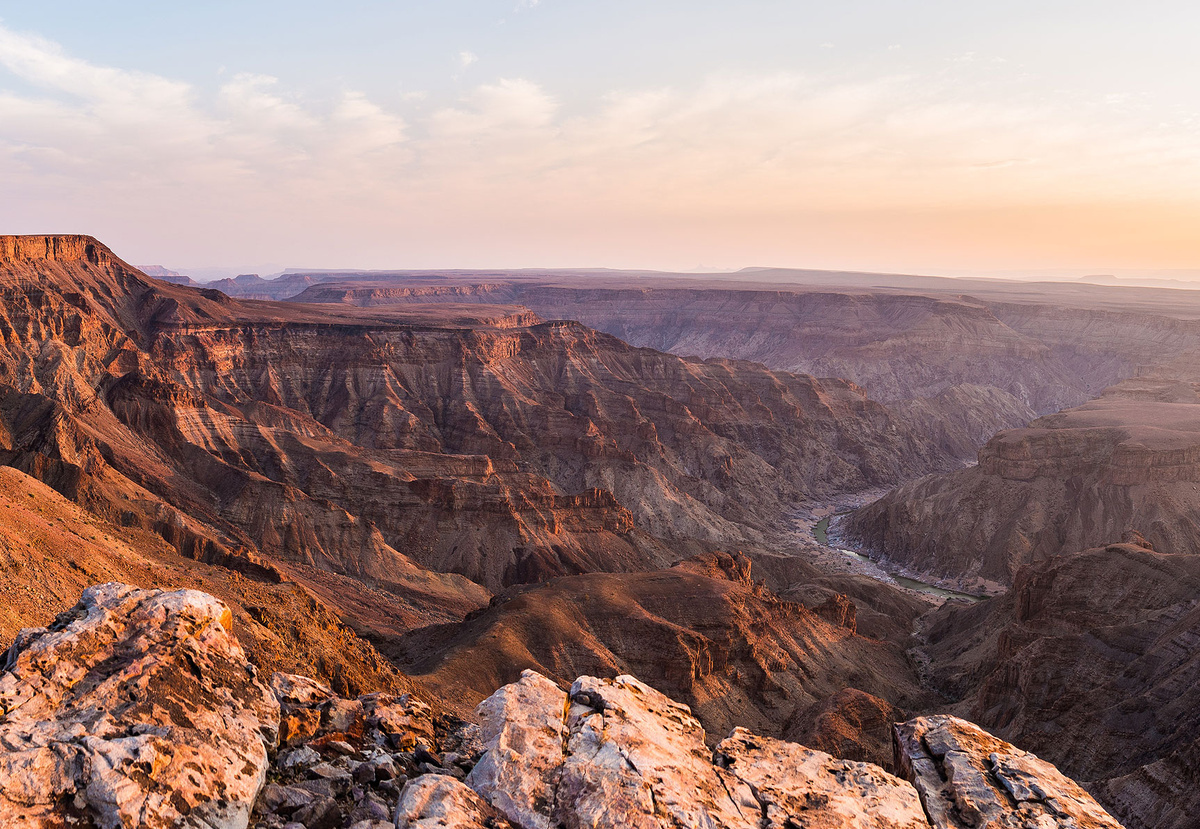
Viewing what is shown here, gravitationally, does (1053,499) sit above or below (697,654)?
below

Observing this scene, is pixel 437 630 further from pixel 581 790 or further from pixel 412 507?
pixel 581 790

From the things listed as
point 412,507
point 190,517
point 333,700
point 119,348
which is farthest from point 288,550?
point 333,700

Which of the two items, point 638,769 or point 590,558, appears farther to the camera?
point 590,558

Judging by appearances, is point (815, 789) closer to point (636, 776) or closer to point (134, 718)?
point (636, 776)

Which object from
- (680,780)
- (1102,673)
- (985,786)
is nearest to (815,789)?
(680,780)

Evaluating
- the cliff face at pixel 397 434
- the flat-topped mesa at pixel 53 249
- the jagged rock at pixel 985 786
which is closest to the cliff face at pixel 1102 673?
the jagged rock at pixel 985 786

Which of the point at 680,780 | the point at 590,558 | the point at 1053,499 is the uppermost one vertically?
the point at 680,780

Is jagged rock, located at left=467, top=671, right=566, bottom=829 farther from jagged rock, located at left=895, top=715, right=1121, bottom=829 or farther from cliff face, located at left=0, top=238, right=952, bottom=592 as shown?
cliff face, located at left=0, top=238, right=952, bottom=592

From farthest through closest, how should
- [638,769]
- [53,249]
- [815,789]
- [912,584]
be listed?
1. [53,249]
2. [912,584]
3. [815,789]
4. [638,769]
